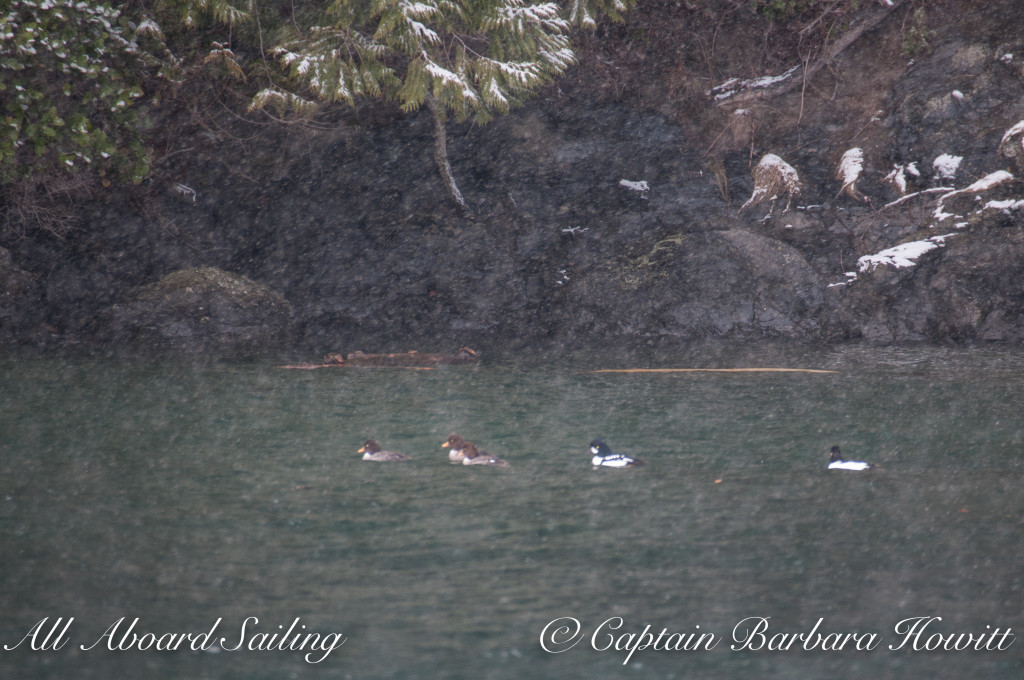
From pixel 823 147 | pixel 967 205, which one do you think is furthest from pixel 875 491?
pixel 823 147

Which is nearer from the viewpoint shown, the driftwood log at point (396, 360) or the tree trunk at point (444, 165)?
the driftwood log at point (396, 360)

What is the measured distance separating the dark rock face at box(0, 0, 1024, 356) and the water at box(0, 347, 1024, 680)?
13.6 ft

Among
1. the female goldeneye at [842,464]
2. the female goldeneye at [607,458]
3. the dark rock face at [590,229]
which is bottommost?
the female goldeneye at [607,458]

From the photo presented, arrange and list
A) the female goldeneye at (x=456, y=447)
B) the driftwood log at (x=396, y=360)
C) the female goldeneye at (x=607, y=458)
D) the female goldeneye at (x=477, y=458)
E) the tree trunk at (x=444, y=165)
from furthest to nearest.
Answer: the tree trunk at (x=444, y=165)
the driftwood log at (x=396, y=360)
the female goldeneye at (x=456, y=447)
the female goldeneye at (x=477, y=458)
the female goldeneye at (x=607, y=458)

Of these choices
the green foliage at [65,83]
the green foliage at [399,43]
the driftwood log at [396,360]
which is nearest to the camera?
the green foliage at [65,83]

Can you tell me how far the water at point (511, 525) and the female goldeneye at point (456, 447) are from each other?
13 centimetres

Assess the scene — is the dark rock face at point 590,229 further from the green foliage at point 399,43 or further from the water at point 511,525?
the water at point 511,525

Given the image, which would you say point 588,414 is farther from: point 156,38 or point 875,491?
point 156,38

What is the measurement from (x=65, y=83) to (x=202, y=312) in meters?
4.28

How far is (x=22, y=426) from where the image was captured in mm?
9242

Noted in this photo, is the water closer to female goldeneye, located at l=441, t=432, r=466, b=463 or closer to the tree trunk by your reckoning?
female goldeneye, located at l=441, t=432, r=466, b=463

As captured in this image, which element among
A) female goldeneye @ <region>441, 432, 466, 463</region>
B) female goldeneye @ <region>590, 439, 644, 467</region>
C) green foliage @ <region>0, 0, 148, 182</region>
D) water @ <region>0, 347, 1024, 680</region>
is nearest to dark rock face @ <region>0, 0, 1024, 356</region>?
green foliage @ <region>0, 0, 148, 182</region>

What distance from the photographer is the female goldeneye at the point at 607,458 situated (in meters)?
7.86

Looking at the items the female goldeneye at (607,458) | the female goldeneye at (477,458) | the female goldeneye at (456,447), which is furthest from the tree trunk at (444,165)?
the female goldeneye at (607,458)
